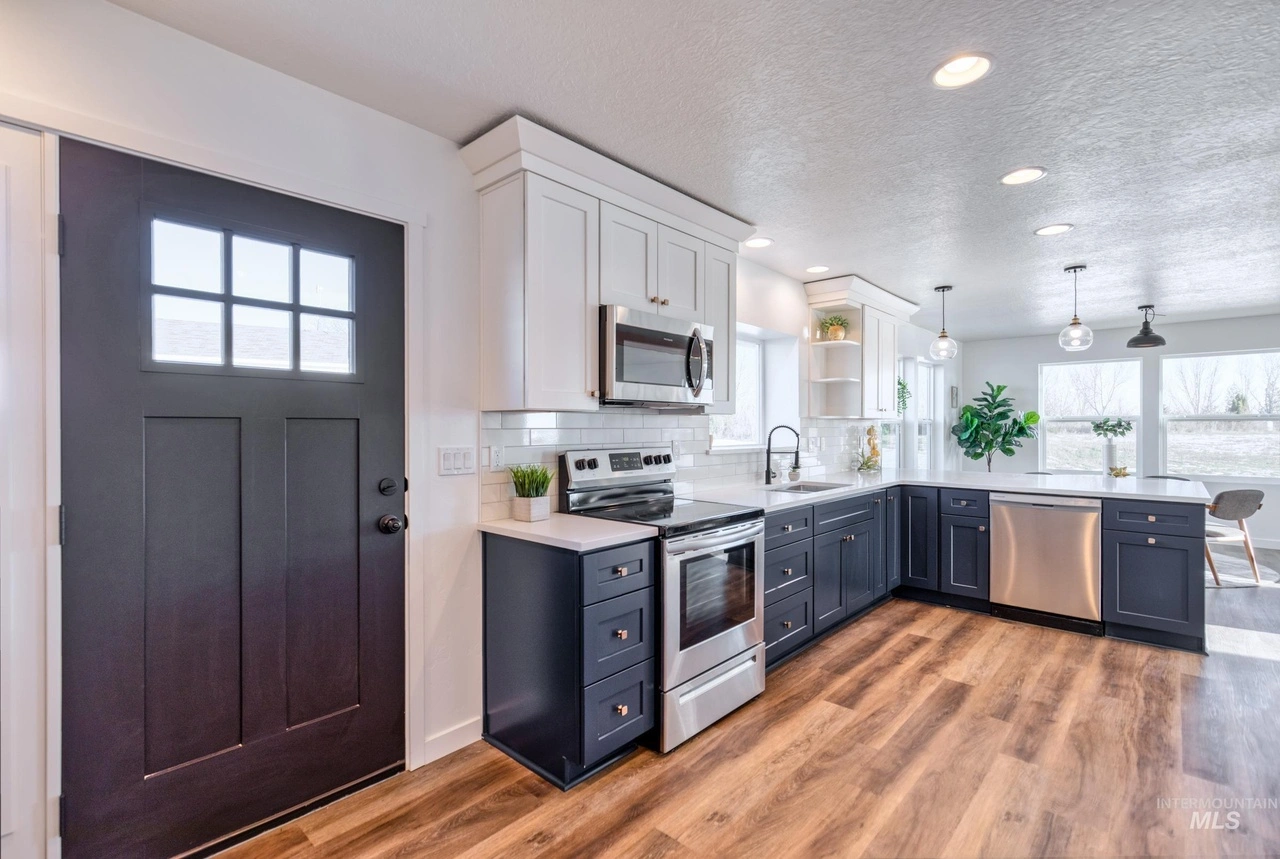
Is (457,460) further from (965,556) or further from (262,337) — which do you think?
(965,556)

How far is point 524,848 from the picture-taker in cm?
180

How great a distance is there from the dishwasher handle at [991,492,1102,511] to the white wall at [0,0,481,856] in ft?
11.1

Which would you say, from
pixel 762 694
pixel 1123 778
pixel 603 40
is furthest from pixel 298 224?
pixel 1123 778

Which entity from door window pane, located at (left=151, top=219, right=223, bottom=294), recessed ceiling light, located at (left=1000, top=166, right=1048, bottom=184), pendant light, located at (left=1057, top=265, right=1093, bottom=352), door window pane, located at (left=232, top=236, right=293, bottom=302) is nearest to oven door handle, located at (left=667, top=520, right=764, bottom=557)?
door window pane, located at (left=232, top=236, right=293, bottom=302)

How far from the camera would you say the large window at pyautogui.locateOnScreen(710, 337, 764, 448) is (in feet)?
13.3

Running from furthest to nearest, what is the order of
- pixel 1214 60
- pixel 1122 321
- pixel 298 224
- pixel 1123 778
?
pixel 1122 321 → pixel 1123 778 → pixel 298 224 → pixel 1214 60

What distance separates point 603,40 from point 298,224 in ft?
3.73

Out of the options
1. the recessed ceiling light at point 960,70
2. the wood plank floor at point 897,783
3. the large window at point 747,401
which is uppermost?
the recessed ceiling light at point 960,70

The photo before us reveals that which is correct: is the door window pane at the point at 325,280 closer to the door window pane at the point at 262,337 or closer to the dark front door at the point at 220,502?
the dark front door at the point at 220,502

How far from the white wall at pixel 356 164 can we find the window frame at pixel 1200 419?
7.40 m

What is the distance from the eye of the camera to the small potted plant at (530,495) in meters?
2.43

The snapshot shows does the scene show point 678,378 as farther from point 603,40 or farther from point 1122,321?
point 1122,321

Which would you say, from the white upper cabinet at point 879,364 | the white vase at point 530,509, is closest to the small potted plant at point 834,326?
the white upper cabinet at point 879,364

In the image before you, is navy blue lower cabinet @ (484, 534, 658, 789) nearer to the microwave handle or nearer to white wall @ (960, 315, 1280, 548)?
the microwave handle
